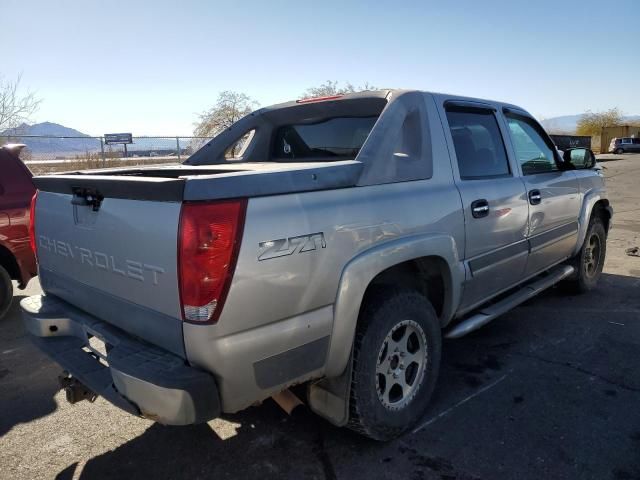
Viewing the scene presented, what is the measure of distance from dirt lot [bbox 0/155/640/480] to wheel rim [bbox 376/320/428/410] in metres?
0.25

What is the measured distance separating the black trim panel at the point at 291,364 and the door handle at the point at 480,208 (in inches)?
58.6

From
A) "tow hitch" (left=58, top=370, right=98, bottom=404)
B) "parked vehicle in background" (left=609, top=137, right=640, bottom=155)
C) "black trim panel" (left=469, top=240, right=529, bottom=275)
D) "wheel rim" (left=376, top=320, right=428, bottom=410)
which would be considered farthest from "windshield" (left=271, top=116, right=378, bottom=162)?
"parked vehicle in background" (left=609, top=137, right=640, bottom=155)

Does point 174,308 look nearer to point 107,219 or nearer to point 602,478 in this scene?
point 107,219

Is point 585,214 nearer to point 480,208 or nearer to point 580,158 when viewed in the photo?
point 580,158

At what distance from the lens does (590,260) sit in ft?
18.3

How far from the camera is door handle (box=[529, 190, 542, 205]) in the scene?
392 centimetres

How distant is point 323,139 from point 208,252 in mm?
1958

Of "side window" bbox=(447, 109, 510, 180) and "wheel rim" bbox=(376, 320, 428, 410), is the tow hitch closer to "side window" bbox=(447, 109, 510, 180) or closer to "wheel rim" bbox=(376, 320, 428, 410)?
"wheel rim" bbox=(376, 320, 428, 410)

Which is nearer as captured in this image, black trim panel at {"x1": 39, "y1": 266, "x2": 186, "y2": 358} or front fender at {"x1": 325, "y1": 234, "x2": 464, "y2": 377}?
black trim panel at {"x1": 39, "y1": 266, "x2": 186, "y2": 358}

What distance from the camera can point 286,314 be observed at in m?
2.15

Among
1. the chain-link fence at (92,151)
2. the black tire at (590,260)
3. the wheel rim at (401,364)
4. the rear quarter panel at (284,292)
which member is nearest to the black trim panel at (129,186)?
the rear quarter panel at (284,292)

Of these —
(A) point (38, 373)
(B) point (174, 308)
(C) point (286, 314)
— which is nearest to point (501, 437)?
(C) point (286, 314)

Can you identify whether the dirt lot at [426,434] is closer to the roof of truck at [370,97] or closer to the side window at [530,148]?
the side window at [530,148]

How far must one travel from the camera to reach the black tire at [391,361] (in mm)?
2559
